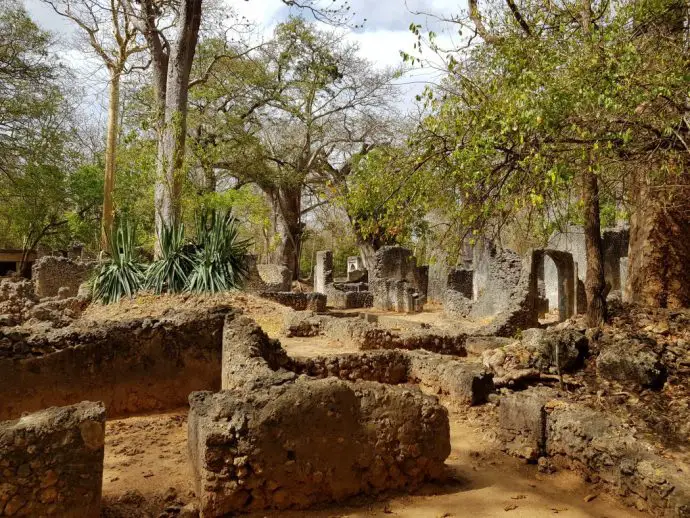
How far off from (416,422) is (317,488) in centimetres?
72

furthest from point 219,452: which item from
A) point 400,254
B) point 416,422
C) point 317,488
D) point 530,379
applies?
point 400,254

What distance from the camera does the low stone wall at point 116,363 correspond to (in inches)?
181

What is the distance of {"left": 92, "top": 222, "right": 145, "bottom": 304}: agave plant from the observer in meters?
10.9

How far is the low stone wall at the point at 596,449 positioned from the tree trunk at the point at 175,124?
9159 millimetres

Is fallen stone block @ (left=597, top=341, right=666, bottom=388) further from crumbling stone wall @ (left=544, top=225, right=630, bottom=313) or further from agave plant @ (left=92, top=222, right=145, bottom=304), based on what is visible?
crumbling stone wall @ (left=544, top=225, right=630, bottom=313)

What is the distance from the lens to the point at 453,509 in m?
3.24

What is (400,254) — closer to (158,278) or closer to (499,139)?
(158,278)

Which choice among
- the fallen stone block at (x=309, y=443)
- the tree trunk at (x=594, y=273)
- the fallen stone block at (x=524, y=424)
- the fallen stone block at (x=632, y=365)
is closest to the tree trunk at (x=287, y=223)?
the tree trunk at (x=594, y=273)

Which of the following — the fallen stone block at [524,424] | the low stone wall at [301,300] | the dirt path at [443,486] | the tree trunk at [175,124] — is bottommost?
the dirt path at [443,486]

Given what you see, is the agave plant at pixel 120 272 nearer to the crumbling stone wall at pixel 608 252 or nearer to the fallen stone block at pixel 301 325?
the fallen stone block at pixel 301 325

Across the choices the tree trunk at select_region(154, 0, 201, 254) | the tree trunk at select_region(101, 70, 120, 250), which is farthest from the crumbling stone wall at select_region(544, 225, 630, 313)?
the tree trunk at select_region(101, 70, 120, 250)

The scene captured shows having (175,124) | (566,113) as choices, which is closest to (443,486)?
(566,113)

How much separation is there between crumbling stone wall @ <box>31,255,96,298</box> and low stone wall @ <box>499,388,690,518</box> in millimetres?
15044

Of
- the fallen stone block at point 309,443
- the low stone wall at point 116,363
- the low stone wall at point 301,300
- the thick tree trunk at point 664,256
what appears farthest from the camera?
the low stone wall at point 301,300
